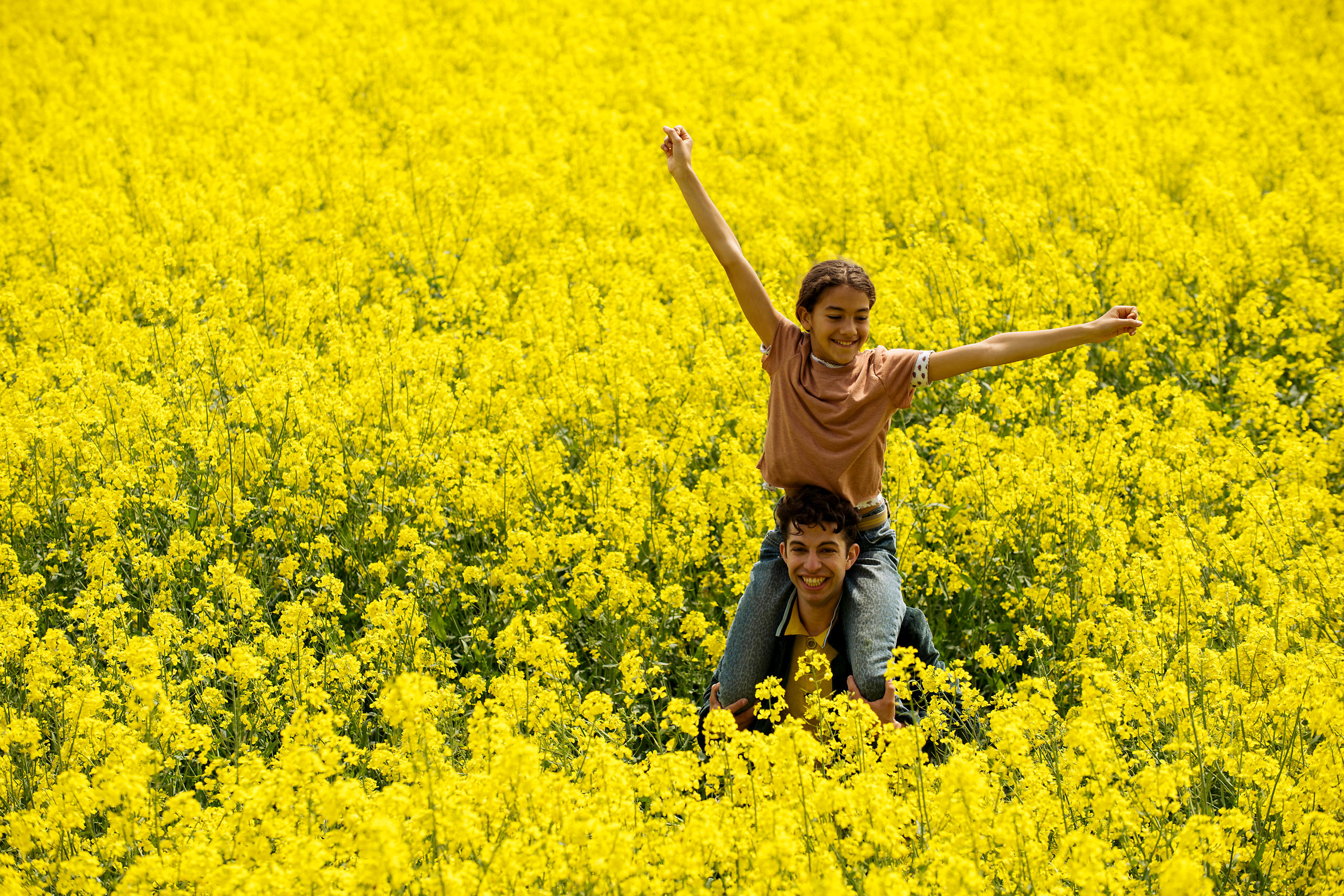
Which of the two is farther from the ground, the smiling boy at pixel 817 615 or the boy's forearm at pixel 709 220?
the boy's forearm at pixel 709 220

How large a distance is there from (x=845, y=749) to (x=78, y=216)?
875 cm

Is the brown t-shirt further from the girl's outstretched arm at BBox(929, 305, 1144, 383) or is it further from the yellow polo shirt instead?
the yellow polo shirt

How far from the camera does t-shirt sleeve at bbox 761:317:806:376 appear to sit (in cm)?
461

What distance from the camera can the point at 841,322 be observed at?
14.5 feet

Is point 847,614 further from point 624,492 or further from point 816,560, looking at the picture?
point 624,492

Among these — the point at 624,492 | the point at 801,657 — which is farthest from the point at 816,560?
the point at 624,492

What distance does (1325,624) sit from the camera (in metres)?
5.06

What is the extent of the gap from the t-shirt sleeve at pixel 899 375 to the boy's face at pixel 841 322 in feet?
0.46

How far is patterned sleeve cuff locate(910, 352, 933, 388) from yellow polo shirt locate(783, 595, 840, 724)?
94 centimetres

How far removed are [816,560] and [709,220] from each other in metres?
1.45

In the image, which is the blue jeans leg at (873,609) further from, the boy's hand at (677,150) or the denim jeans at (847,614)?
the boy's hand at (677,150)

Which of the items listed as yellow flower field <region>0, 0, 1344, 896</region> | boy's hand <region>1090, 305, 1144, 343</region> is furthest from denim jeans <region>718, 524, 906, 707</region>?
boy's hand <region>1090, 305, 1144, 343</region>

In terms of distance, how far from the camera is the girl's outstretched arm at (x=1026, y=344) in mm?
4070

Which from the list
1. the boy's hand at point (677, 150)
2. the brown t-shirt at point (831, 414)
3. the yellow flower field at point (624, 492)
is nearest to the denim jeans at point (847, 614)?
A: the brown t-shirt at point (831, 414)
